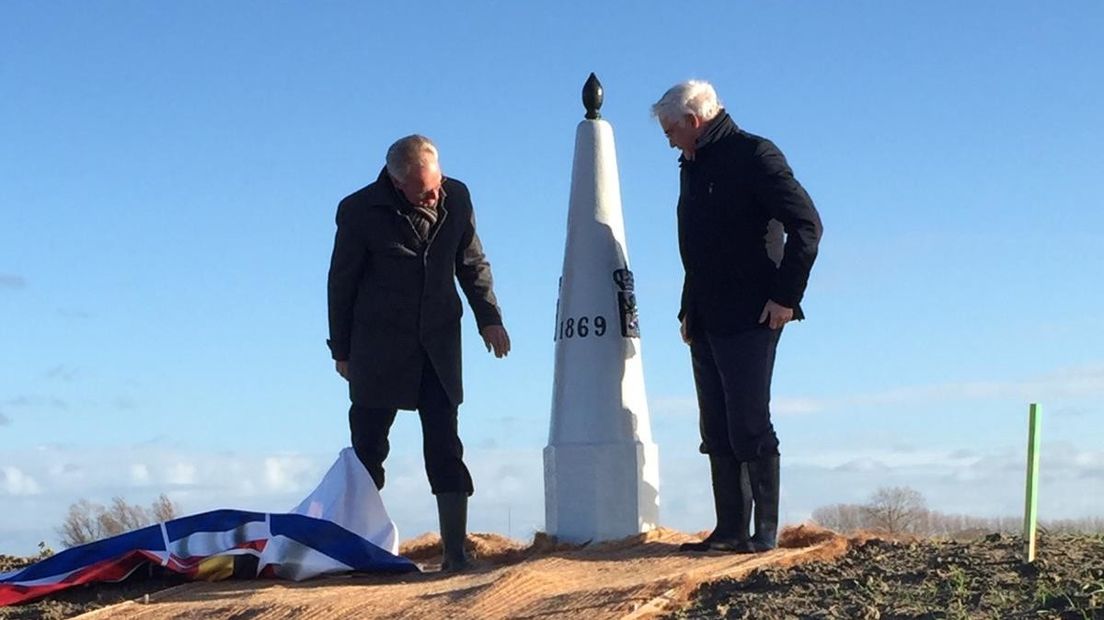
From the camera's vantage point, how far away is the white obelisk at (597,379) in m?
7.76

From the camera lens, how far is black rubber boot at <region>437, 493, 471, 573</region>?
7055mm

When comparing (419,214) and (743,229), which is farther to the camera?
(419,214)

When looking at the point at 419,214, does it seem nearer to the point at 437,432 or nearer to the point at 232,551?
the point at 437,432

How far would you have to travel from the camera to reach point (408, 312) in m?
6.98

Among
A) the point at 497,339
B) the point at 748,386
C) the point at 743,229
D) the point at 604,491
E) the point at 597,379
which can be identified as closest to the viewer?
the point at 748,386

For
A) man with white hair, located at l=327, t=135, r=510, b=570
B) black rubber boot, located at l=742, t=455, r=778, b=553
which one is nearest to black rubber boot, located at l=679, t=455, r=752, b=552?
black rubber boot, located at l=742, t=455, r=778, b=553

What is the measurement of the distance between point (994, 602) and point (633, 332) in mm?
3332

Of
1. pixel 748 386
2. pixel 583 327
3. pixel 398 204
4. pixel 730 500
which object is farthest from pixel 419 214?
pixel 730 500

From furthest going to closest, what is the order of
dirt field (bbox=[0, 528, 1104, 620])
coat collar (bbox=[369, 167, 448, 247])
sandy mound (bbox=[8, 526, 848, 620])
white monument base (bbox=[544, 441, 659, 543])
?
1. white monument base (bbox=[544, 441, 659, 543])
2. coat collar (bbox=[369, 167, 448, 247])
3. sandy mound (bbox=[8, 526, 848, 620])
4. dirt field (bbox=[0, 528, 1104, 620])

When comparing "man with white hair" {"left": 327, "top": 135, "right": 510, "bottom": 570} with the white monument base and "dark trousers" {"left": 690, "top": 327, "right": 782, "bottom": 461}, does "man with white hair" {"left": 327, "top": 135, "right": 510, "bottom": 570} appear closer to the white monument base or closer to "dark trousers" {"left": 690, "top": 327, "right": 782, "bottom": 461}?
the white monument base

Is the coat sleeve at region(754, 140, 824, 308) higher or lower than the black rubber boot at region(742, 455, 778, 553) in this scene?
higher

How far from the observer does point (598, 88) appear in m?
8.41

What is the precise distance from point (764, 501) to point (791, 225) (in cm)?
126

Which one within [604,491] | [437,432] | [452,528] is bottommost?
[452,528]
